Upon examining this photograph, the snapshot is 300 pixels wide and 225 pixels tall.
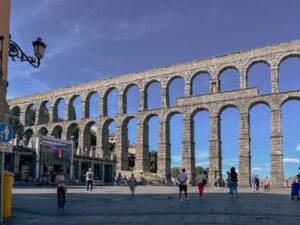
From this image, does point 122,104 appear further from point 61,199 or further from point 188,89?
point 61,199

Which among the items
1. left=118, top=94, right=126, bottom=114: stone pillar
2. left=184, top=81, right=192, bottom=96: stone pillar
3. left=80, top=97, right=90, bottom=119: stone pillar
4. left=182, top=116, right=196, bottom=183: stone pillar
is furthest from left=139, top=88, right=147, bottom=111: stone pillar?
left=80, top=97, right=90, bottom=119: stone pillar

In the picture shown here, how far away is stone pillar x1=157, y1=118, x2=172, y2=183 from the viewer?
58.7 meters

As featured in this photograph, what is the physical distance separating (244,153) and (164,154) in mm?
12135

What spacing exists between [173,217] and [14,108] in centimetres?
7279

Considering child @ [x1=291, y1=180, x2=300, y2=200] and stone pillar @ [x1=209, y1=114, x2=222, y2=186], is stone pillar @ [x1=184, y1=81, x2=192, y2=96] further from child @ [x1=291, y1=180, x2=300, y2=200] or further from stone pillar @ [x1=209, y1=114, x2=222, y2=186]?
child @ [x1=291, y1=180, x2=300, y2=200]

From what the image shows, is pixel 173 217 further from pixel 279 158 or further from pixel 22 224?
pixel 279 158

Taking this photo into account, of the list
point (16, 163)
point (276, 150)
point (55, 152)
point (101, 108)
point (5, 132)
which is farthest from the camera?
point (101, 108)

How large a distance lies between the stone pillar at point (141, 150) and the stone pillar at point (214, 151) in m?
11.0

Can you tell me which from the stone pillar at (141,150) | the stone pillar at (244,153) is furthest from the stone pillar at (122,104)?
the stone pillar at (244,153)

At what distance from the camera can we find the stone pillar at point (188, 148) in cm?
5700

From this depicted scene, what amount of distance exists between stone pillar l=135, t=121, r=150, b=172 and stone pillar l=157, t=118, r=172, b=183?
8.78ft

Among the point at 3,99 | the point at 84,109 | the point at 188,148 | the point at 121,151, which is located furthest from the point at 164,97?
the point at 3,99

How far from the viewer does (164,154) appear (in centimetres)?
5891

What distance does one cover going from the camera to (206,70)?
192 ft
